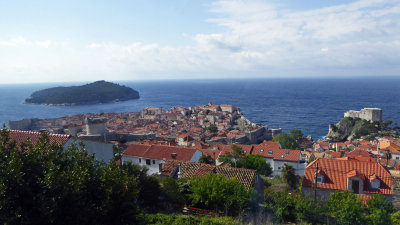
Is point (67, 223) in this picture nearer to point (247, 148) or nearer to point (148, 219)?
point (148, 219)

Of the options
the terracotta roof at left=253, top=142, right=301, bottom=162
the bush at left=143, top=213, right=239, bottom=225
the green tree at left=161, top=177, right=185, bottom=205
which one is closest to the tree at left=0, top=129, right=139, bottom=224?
the bush at left=143, top=213, right=239, bottom=225

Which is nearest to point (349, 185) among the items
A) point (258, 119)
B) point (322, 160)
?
point (322, 160)

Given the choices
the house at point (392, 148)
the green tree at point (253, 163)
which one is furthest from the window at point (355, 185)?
the house at point (392, 148)

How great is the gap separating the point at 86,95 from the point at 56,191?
167 m

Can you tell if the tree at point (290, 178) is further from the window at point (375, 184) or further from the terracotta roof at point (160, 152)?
the terracotta roof at point (160, 152)

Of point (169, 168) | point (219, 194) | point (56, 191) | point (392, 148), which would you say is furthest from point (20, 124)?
point (56, 191)

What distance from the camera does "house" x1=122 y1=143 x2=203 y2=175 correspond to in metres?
22.3

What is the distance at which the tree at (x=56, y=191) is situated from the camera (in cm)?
650

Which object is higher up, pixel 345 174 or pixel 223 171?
pixel 223 171

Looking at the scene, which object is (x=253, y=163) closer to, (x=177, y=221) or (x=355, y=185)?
(x=355, y=185)

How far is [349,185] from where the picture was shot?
17094 mm

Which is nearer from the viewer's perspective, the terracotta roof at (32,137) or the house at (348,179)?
the terracotta roof at (32,137)

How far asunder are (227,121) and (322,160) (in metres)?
66.1

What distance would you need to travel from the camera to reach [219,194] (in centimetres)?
1230
